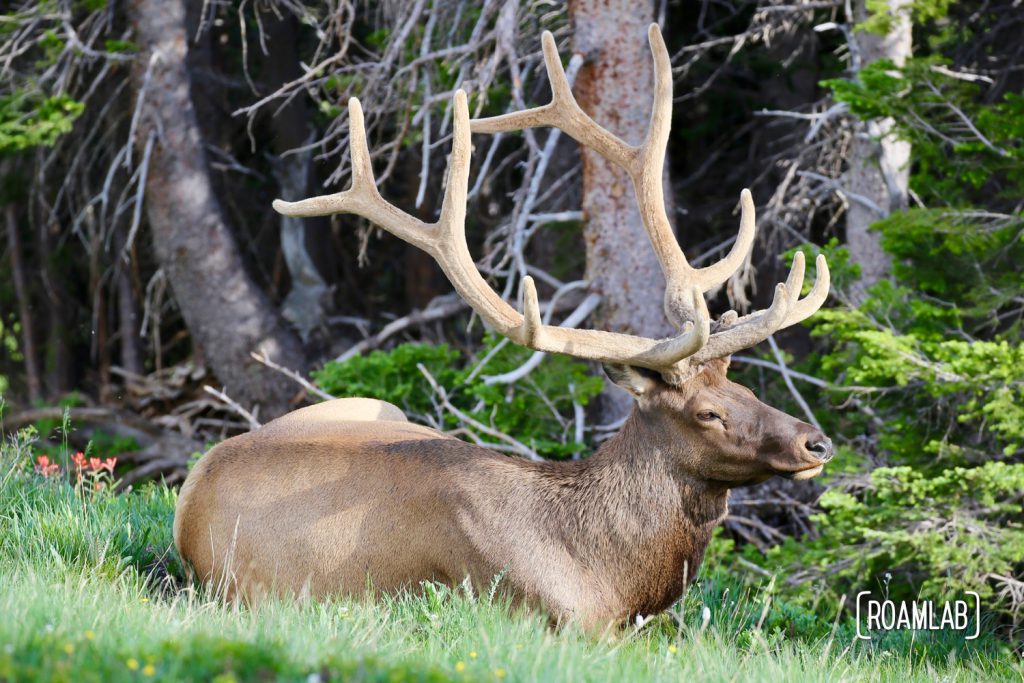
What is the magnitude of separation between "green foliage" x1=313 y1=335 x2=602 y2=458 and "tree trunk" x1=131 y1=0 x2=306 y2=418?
6.37ft

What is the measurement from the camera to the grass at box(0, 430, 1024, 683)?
326cm

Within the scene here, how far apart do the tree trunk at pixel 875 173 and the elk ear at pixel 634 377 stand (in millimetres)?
3586

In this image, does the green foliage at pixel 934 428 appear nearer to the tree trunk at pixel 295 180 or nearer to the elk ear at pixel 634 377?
the elk ear at pixel 634 377

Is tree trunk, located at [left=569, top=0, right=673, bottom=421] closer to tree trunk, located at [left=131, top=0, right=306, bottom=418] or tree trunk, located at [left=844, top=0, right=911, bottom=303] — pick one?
tree trunk, located at [left=844, top=0, right=911, bottom=303]

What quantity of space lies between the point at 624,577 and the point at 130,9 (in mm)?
7741

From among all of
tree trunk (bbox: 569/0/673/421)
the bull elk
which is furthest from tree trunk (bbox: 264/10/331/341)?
the bull elk

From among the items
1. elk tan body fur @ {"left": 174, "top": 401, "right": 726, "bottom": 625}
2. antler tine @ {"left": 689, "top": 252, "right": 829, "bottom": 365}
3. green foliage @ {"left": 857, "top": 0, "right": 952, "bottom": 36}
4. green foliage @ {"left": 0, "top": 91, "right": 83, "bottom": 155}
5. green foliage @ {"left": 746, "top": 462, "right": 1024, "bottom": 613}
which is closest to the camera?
antler tine @ {"left": 689, "top": 252, "right": 829, "bottom": 365}

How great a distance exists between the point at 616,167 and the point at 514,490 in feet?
12.1

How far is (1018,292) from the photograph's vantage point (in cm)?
723

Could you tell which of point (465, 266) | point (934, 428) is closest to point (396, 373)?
point (934, 428)

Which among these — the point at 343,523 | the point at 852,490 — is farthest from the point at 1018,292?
the point at 343,523

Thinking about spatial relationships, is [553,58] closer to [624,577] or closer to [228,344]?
[624,577]

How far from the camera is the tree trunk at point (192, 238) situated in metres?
10.8

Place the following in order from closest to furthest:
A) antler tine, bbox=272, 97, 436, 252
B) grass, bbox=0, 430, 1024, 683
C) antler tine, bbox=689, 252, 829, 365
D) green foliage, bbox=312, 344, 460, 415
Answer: grass, bbox=0, 430, 1024, 683 → antler tine, bbox=689, 252, 829, 365 → antler tine, bbox=272, 97, 436, 252 → green foliage, bbox=312, 344, 460, 415
